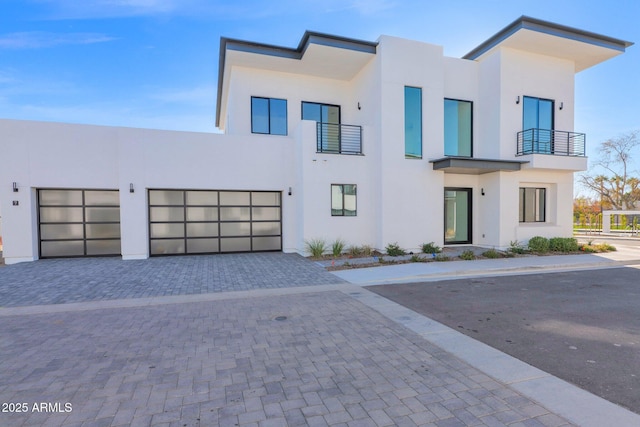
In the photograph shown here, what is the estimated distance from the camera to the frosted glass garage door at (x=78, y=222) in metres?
11.7

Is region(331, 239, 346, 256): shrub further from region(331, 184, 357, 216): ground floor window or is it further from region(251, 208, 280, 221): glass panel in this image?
region(251, 208, 280, 221): glass panel

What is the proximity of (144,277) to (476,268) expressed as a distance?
9.49 m

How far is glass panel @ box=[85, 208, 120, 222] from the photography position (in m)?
12.1

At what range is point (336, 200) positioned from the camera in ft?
41.0

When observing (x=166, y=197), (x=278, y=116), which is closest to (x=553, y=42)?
(x=278, y=116)

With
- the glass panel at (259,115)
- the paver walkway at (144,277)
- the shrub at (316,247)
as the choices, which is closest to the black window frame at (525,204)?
the shrub at (316,247)

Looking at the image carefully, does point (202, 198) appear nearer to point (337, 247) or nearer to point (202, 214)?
point (202, 214)

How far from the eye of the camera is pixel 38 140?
11.1 metres

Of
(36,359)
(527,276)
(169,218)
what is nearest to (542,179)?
(527,276)

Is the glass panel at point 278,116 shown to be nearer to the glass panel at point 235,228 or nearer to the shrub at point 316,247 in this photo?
the glass panel at point 235,228

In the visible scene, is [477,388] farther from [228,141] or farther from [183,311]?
[228,141]

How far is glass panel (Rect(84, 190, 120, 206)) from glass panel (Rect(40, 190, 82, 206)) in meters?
0.26

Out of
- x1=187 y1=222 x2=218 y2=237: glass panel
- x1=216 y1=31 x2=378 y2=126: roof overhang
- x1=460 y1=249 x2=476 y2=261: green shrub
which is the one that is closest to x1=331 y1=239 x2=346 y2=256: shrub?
x1=460 y1=249 x2=476 y2=261: green shrub

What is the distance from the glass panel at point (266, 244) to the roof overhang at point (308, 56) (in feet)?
23.9
